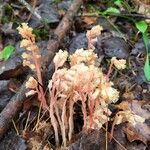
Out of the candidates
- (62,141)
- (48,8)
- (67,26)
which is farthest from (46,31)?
(62,141)

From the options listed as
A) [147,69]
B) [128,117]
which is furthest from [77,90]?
[147,69]

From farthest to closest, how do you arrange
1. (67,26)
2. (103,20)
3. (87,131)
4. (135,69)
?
(103,20) < (67,26) < (135,69) < (87,131)

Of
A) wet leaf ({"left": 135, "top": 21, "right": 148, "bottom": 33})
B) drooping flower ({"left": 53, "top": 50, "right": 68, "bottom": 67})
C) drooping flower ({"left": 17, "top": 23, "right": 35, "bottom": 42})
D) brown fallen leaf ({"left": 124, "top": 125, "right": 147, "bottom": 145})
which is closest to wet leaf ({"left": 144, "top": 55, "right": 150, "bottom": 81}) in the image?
wet leaf ({"left": 135, "top": 21, "right": 148, "bottom": 33})

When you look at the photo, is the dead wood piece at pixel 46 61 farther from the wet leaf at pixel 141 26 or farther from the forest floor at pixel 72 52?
the wet leaf at pixel 141 26

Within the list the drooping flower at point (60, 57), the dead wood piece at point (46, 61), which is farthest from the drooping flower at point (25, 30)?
the dead wood piece at point (46, 61)

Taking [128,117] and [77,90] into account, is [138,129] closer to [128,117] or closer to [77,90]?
[128,117]

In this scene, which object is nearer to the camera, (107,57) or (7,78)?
(7,78)

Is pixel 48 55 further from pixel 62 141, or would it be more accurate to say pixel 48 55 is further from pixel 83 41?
pixel 62 141
